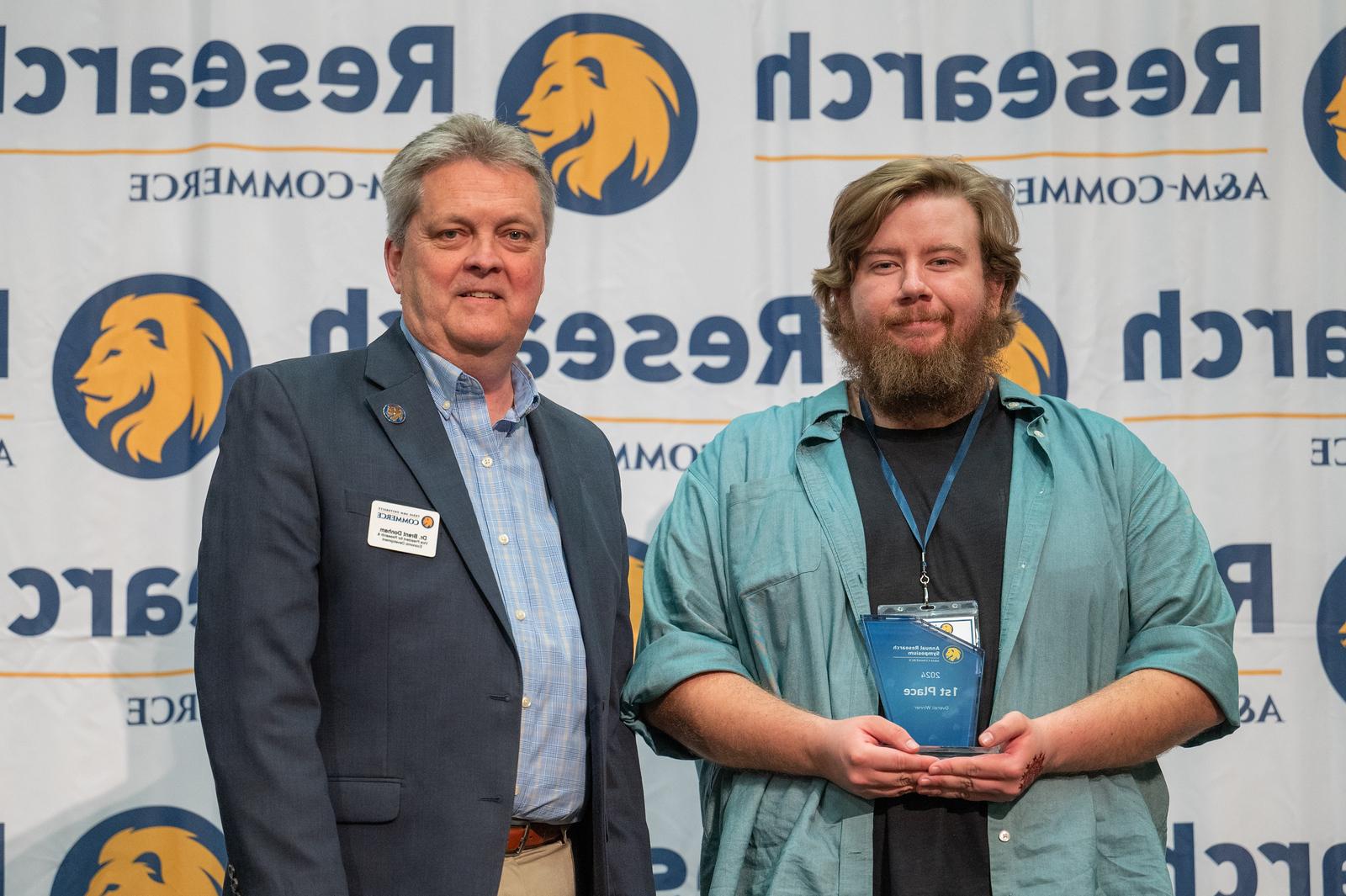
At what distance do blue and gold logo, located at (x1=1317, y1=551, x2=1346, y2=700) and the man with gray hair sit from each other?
7.31 ft

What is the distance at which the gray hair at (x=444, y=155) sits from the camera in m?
2.37

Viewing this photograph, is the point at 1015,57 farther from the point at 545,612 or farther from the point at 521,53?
the point at 545,612

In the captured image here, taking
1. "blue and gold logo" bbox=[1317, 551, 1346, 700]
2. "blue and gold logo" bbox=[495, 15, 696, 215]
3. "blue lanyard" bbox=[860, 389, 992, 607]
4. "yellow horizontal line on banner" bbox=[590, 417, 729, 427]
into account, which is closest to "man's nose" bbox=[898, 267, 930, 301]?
"blue lanyard" bbox=[860, 389, 992, 607]

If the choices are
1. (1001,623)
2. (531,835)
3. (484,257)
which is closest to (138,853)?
(531,835)

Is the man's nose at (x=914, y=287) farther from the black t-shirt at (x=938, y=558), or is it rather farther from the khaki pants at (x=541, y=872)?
the khaki pants at (x=541, y=872)

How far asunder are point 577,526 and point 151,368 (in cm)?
182

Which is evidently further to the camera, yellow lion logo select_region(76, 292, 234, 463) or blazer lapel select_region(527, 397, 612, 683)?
yellow lion logo select_region(76, 292, 234, 463)

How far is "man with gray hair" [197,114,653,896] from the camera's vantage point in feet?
6.52

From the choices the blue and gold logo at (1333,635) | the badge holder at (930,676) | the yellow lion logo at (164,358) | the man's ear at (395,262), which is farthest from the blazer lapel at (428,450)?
the blue and gold logo at (1333,635)

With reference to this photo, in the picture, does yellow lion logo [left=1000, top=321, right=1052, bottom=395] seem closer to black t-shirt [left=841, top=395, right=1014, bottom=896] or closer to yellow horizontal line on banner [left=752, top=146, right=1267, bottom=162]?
yellow horizontal line on banner [left=752, top=146, right=1267, bottom=162]

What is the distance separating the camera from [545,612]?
226cm

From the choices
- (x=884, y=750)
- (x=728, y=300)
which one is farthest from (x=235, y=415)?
(x=728, y=300)

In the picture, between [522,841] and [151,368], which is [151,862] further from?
[522,841]

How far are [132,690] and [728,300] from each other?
201 centimetres
